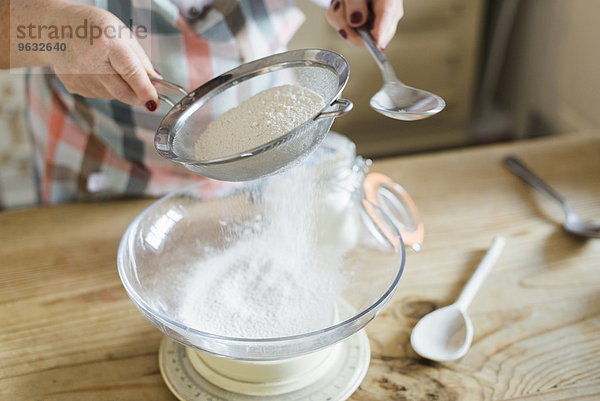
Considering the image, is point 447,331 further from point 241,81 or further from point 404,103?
point 241,81

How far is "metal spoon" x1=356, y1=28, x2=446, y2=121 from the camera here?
613 millimetres

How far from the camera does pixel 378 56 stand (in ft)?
2.37

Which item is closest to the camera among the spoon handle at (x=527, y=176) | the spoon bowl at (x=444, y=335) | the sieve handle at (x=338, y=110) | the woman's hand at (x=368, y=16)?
the sieve handle at (x=338, y=110)

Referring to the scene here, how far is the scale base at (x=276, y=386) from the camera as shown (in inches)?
24.1

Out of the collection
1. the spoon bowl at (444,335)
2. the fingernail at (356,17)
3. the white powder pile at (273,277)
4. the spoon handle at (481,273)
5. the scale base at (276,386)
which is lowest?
the scale base at (276,386)

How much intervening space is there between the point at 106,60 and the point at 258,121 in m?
0.18

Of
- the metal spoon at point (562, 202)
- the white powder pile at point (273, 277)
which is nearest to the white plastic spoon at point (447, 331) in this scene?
the white powder pile at point (273, 277)

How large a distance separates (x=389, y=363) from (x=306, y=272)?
0.15 m

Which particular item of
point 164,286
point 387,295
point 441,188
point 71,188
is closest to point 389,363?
point 387,295

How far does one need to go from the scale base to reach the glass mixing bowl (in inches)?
1.7

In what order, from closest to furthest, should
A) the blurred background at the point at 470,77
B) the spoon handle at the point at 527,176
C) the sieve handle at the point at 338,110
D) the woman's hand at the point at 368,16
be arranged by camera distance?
the sieve handle at the point at 338,110 → the woman's hand at the point at 368,16 → the spoon handle at the point at 527,176 → the blurred background at the point at 470,77

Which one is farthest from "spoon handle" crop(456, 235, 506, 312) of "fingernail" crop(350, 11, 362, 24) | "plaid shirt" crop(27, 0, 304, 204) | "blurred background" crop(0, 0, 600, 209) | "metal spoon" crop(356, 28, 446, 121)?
"blurred background" crop(0, 0, 600, 209)

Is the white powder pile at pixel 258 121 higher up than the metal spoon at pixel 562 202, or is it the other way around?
the white powder pile at pixel 258 121

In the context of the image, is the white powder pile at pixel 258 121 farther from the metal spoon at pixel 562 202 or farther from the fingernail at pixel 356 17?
the metal spoon at pixel 562 202
